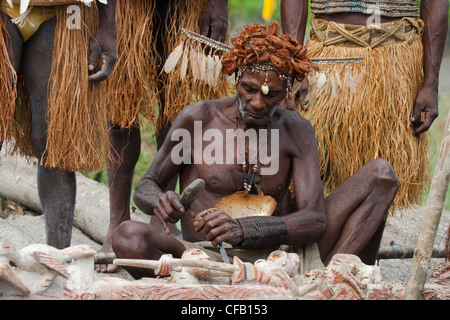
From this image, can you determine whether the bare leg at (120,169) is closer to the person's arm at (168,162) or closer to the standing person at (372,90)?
the person's arm at (168,162)

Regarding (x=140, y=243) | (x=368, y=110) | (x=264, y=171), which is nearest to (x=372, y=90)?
(x=368, y=110)

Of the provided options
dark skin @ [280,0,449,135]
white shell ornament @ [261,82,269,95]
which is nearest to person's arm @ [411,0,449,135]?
dark skin @ [280,0,449,135]

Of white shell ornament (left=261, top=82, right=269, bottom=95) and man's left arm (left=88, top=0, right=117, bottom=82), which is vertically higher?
man's left arm (left=88, top=0, right=117, bottom=82)

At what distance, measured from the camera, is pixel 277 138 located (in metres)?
3.77

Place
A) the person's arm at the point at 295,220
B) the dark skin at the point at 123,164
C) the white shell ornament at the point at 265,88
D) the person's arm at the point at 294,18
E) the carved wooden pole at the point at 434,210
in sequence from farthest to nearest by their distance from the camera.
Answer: the dark skin at the point at 123,164 → the person's arm at the point at 294,18 → the white shell ornament at the point at 265,88 → the person's arm at the point at 295,220 → the carved wooden pole at the point at 434,210

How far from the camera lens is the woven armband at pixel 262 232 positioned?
3426mm

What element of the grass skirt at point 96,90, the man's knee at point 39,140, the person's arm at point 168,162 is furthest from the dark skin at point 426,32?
the man's knee at point 39,140

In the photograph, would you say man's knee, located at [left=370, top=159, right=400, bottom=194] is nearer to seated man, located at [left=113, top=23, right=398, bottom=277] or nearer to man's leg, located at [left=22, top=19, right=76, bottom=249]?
seated man, located at [left=113, top=23, right=398, bottom=277]

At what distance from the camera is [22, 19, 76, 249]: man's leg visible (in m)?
3.70

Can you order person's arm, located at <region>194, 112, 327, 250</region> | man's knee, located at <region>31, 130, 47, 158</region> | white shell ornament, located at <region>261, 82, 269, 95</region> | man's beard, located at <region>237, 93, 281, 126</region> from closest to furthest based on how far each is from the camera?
person's arm, located at <region>194, 112, 327, 250</region> → white shell ornament, located at <region>261, 82, 269, 95</region> → man's beard, located at <region>237, 93, 281, 126</region> → man's knee, located at <region>31, 130, 47, 158</region>

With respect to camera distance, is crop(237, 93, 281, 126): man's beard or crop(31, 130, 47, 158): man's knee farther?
crop(31, 130, 47, 158): man's knee

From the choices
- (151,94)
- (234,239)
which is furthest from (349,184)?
(151,94)

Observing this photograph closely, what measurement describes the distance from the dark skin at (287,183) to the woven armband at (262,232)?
1.6 inches

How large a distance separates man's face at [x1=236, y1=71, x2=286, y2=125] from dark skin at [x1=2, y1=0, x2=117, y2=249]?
649mm
